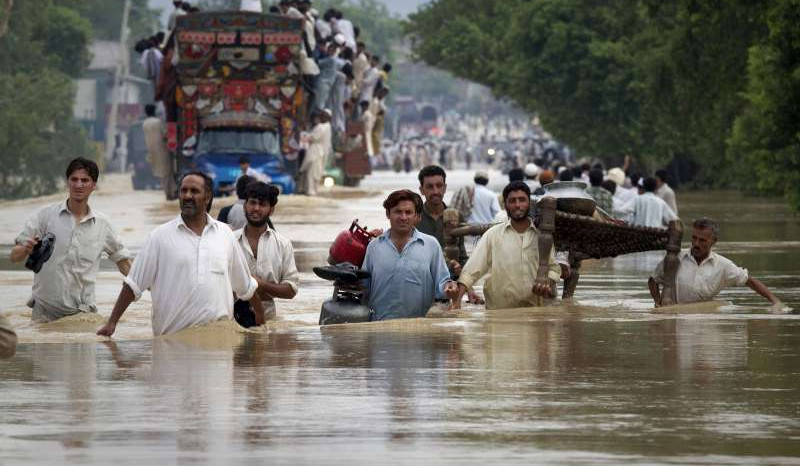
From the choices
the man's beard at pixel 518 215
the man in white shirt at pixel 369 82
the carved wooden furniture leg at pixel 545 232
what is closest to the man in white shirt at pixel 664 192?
the carved wooden furniture leg at pixel 545 232

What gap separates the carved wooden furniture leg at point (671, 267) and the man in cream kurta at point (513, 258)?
130 cm

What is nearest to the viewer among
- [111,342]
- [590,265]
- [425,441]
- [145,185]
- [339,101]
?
[425,441]

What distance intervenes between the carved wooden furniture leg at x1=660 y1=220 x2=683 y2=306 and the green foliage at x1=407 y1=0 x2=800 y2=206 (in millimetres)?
14056

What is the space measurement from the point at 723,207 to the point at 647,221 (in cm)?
1961

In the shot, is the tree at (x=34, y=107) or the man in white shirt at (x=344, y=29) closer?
the man in white shirt at (x=344, y=29)

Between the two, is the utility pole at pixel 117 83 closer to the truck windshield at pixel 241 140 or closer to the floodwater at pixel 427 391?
the truck windshield at pixel 241 140

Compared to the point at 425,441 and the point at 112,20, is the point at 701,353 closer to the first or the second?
the point at 425,441

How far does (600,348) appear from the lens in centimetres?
1355

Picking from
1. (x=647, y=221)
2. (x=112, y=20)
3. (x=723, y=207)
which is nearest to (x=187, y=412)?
(x=647, y=221)

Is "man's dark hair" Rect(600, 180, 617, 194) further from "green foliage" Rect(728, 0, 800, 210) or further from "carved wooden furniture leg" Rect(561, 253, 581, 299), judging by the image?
"carved wooden furniture leg" Rect(561, 253, 581, 299)

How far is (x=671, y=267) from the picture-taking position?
16.5m

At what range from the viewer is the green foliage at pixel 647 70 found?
32.8m

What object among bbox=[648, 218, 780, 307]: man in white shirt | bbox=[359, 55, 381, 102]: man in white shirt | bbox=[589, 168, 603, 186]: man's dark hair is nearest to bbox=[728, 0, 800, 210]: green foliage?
bbox=[589, 168, 603, 186]: man's dark hair

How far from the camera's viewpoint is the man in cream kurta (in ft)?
50.3
